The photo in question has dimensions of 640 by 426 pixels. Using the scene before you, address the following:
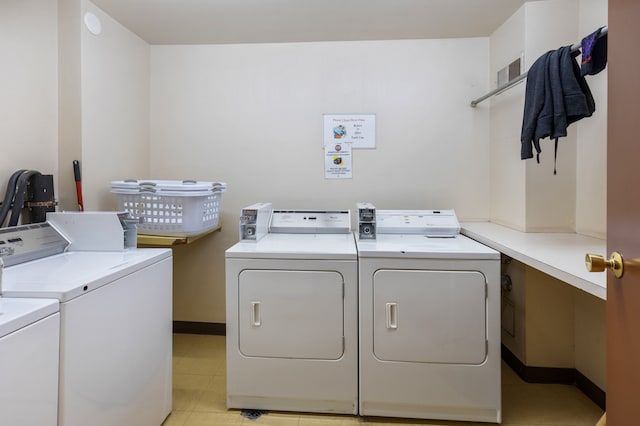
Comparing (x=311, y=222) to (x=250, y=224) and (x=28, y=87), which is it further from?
(x=28, y=87)

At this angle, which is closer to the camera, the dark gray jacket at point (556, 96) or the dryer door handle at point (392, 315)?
the dark gray jacket at point (556, 96)

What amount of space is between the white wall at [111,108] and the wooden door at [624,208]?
2.60 metres

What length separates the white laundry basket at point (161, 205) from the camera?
2.00m

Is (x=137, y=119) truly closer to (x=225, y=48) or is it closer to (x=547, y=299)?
(x=225, y=48)

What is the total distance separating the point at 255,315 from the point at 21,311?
39.8 inches

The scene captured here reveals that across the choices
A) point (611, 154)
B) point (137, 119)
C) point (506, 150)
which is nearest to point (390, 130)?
point (506, 150)

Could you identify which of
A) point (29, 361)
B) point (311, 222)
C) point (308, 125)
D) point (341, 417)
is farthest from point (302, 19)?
point (341, 417)

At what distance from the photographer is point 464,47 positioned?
252 cm

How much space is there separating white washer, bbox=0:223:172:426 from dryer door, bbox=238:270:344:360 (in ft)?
1.48

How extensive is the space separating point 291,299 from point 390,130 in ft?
5.33

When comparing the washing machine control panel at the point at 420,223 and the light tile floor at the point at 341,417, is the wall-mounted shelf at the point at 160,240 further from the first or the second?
the washing machine control panel at the point at 420,223

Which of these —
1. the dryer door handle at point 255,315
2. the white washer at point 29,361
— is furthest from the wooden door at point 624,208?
the white washer at point 29,361

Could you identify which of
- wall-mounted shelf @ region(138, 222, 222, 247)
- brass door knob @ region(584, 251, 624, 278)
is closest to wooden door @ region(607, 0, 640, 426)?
brass door knob @ region(584, 251, 624, 278)

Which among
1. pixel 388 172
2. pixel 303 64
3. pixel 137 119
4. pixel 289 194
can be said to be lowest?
pixel 289 194
